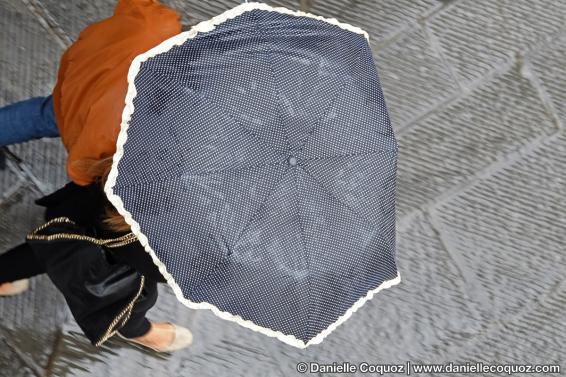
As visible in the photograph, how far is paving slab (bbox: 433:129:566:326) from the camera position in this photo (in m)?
3.05

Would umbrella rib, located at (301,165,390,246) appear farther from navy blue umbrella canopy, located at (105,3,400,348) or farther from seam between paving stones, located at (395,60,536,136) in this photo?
seam between paving stones, located at (395,60,536,136)

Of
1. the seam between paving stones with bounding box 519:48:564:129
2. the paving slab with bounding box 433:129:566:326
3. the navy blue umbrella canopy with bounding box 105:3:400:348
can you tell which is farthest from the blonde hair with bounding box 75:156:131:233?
the seam between paving stones with bounding box 519:48:564:129

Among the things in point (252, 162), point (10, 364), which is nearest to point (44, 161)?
point (10, 364)

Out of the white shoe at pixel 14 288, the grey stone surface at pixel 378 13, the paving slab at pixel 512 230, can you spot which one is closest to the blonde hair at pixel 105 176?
the white shoe at pixel 14 288

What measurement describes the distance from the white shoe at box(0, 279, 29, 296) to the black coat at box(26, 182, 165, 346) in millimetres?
668

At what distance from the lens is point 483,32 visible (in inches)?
123

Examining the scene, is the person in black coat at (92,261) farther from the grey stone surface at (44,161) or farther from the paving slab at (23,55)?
the paving slab at (23,55)

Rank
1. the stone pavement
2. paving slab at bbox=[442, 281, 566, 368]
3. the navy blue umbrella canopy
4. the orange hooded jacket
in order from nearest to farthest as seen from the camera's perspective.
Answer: the navy blue umbrella canopy, the orange hooded jacket, the stone pavement, paving slab at bbox=[442, 281, 566, 368]

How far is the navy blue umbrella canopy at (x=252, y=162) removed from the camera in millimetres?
1589

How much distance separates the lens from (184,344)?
9.13ft

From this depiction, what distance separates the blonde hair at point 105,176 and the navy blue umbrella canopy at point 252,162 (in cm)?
18

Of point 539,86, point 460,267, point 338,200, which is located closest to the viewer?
point 338,200

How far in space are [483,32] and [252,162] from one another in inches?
76.3

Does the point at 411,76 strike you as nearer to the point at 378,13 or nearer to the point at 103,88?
the point at 378,13
